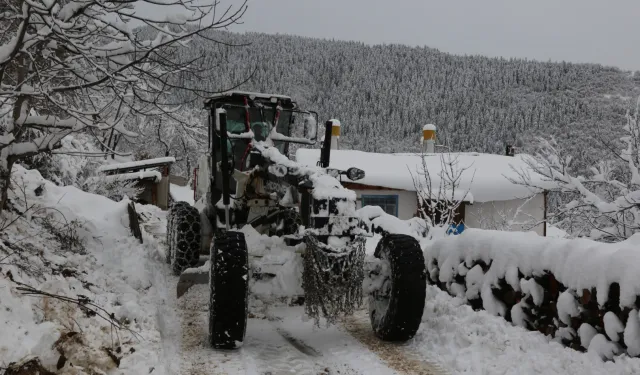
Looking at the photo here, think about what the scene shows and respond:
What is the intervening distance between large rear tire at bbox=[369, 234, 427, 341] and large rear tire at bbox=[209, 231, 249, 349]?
144cm

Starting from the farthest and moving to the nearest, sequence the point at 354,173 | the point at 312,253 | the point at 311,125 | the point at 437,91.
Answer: the point at 437,91 → the point at 311,125 → the point at 354,173 → the point at 312,253

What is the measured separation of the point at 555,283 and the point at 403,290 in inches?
54.3

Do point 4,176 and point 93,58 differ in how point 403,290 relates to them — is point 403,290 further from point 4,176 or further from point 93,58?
point 4,176

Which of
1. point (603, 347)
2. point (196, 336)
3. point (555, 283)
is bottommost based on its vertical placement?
point (196, 336)

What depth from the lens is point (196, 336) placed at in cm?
568

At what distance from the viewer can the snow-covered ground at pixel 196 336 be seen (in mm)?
4180

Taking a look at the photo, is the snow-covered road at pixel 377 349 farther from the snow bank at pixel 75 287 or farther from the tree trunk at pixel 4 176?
the tree trunk at pixel 4 176

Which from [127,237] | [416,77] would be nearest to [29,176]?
[127,237]

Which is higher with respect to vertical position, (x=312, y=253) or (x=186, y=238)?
(x=312, y=253)

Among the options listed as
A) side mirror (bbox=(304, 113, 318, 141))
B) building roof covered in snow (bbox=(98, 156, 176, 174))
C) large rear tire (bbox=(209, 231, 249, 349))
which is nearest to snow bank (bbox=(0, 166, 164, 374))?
large rear tire (bbox=(209, 231, 249, 349))

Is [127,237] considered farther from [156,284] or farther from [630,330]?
[630,330]

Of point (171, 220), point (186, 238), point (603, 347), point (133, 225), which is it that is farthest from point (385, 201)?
point (603, 347)

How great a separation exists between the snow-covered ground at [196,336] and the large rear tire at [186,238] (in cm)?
69

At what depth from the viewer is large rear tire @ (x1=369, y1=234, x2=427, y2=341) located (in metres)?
5.29
